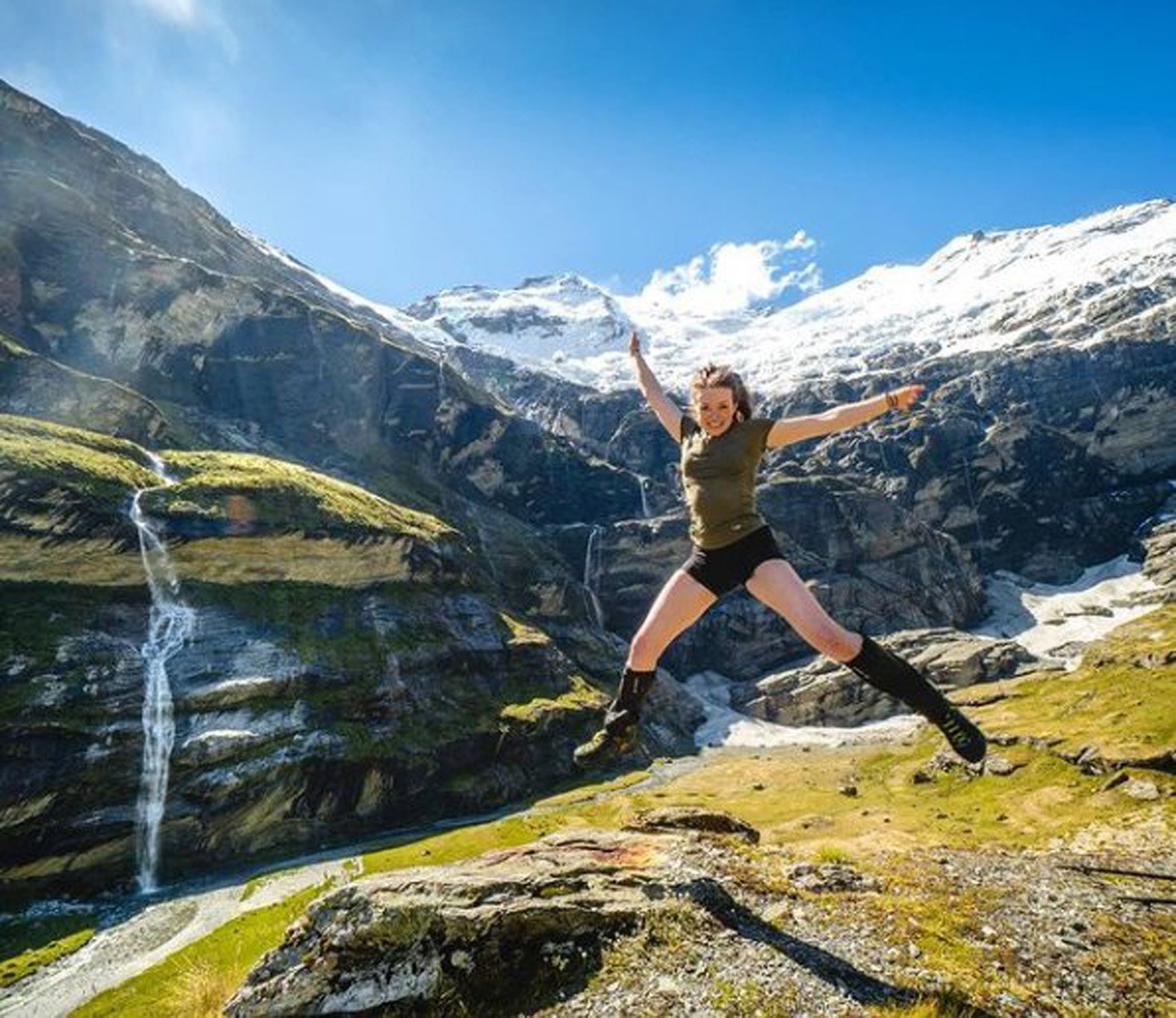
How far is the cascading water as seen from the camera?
264ft

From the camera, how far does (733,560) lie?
31.4ft

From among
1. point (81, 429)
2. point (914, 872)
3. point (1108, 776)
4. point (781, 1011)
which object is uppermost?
point (81, 429)

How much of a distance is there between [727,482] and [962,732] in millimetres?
4359

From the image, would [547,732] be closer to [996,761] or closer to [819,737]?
[996,761]

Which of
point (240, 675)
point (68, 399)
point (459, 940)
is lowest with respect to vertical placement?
point (240, 675)

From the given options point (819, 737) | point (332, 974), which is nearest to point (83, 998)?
point (332, 974)

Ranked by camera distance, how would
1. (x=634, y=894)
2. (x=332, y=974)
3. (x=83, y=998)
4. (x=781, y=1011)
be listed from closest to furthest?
(x=781, y=1011) → (x=332, y=974) → (x=634, y=894) → (x=83, y=998)

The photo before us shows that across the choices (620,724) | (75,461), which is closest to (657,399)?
(620,724)

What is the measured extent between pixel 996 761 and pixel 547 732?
67.3 meters

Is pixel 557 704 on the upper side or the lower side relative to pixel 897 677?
lower

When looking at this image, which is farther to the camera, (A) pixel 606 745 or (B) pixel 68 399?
(B) pixel 68 399

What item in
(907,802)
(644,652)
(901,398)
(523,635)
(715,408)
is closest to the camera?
(901,398)

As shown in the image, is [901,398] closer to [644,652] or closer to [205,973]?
[644,652]

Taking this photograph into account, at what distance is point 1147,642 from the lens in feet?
536
